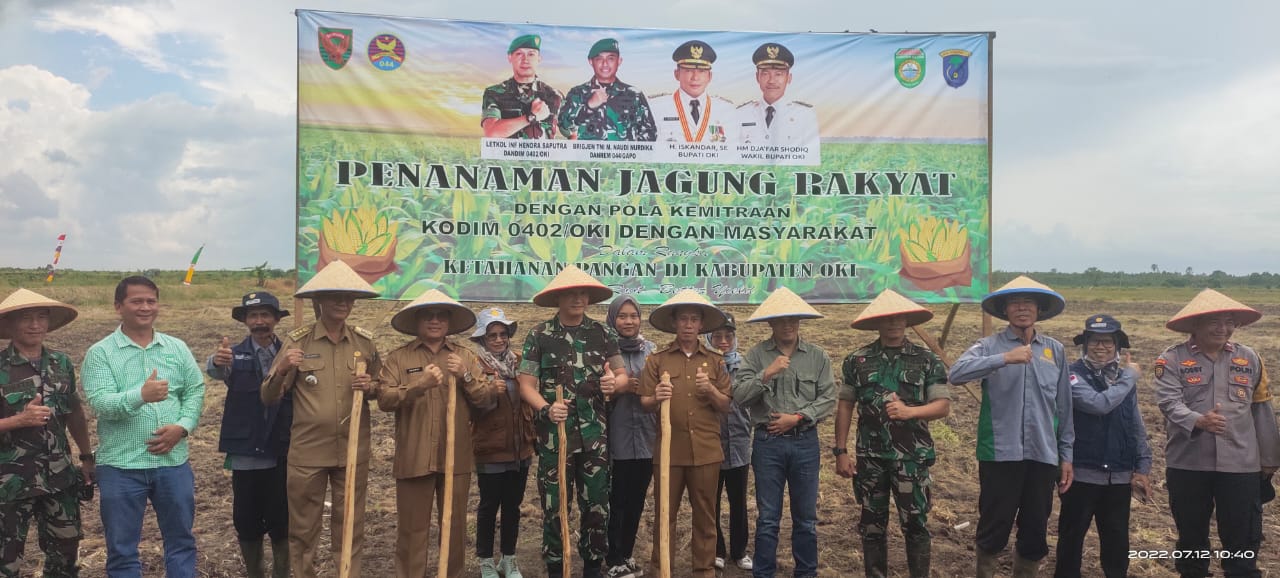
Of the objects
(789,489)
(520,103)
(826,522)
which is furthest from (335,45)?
(826,522)

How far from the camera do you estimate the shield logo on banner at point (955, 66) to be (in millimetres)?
7652

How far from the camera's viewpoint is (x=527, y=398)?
16.8 ft

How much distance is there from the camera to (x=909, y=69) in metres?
7.64

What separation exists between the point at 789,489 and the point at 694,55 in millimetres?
A: 4053

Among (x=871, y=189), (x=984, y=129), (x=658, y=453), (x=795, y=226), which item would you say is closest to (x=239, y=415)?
(x=658, y=453)

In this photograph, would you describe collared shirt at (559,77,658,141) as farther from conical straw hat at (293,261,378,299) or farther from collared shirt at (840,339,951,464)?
collared shirt at (840,339,951,464)

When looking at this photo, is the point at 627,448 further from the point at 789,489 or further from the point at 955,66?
the point at 955,66

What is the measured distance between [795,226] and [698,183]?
95 centimetres

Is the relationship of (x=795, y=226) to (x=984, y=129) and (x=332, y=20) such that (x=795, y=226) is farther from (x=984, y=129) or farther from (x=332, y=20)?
(x=332, y=20)

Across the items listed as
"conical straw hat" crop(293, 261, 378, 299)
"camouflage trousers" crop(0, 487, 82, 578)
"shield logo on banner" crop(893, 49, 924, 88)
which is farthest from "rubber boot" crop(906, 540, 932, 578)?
"camouflage trousers" crop(0, 487, 82, 578)

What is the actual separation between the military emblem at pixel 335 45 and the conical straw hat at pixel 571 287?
2898 mm

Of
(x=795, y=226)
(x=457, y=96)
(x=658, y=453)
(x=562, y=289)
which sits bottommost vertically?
(x=658, y=453)

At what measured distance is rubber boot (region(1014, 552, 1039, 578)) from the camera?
5.29m

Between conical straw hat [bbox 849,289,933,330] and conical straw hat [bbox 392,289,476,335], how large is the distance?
8.12 ft
